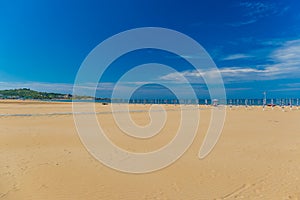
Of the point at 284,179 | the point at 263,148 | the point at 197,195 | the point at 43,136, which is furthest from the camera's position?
the point at 43,136

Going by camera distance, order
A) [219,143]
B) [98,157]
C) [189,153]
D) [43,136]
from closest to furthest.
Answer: [98,157], [189,153], [219,143], [43,136]

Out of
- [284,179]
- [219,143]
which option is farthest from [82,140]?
[284,179]

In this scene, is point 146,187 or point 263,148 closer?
point 146,187

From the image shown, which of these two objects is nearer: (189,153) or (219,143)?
(189,153)

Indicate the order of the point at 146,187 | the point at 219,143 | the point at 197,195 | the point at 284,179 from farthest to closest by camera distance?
the point at 219,143
the point at 284,179
the point at 146,187
the point at 197,195

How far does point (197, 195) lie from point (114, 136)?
28.0 feet

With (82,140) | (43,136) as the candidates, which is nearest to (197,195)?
(82,140)

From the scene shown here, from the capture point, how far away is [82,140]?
12.6 meters

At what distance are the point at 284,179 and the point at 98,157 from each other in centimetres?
620

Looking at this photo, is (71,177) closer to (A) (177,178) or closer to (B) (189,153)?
(A) (177,178)

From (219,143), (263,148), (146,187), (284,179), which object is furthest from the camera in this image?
(219,143)

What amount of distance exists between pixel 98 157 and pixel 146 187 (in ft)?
11.1

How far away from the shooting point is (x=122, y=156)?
31.1 ft

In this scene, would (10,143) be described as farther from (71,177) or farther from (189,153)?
(189,153)
